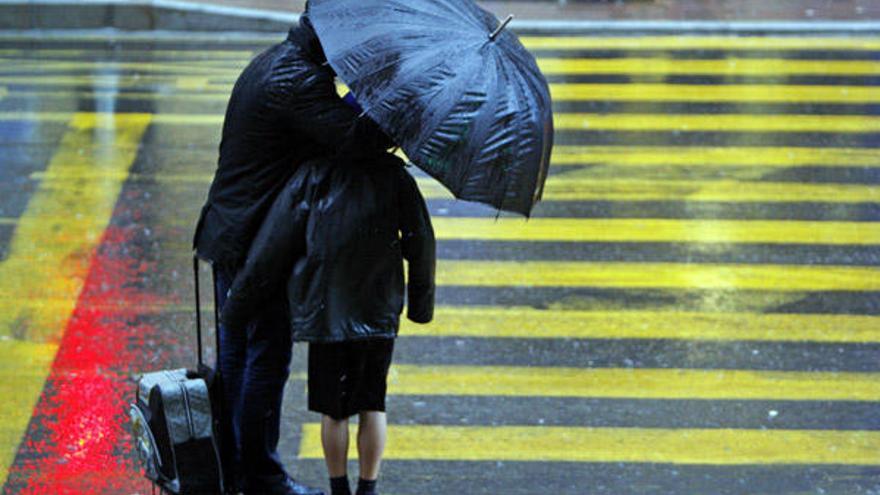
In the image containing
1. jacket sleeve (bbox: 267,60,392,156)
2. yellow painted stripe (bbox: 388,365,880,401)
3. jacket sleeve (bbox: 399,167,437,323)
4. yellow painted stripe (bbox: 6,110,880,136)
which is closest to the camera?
jacket sleeve (bbox: 267,60,392,156)

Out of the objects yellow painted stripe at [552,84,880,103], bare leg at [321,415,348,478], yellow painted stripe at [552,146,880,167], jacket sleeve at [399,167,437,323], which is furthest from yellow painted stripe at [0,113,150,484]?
yellow painted stripe at [552,84,880,103]

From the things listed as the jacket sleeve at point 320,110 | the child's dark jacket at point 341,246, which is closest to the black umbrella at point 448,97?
the jacket sleeve at point 320,110

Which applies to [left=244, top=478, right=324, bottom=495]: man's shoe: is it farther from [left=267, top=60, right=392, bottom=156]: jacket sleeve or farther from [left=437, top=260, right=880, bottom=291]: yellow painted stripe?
[left=437, top=260, right=880, bottom=291]: yellow painted stripe

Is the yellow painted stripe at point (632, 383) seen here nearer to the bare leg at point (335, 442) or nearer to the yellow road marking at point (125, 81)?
the bare leg at point (335, 442)

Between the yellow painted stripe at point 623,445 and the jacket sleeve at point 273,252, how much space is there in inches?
46.5

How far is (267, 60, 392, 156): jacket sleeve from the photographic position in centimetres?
543

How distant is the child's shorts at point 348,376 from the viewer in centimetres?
575

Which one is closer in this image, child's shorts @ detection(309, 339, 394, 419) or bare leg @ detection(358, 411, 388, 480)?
child's shorts @ detection(309, 339, 394, 419)

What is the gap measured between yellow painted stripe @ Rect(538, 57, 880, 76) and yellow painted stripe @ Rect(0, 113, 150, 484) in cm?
323

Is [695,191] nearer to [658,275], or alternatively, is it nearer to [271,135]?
[658,275]

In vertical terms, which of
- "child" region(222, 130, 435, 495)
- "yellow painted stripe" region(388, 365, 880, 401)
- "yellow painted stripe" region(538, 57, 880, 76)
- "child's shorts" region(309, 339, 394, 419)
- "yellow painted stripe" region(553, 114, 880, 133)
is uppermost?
"child" region(222, 130, 435, 495)

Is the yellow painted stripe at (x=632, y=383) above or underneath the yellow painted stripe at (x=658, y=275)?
above

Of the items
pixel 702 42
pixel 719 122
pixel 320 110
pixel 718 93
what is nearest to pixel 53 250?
pixel 320 110

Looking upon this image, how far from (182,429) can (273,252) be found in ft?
2.23
